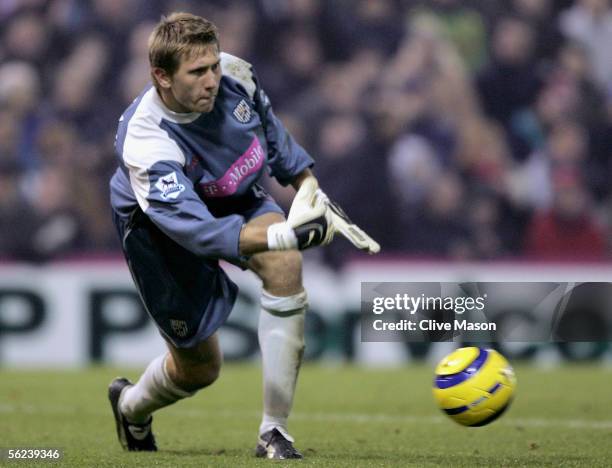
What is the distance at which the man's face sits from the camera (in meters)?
4.70

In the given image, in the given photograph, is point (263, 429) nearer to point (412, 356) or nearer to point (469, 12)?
point (412, 356)

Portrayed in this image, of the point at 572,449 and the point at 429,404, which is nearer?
the point at 572,449

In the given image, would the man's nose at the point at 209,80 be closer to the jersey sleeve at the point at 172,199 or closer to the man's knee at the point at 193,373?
A: the jersey sleeve at the point at 172,199

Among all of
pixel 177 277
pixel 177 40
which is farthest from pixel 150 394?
pixel 177 40

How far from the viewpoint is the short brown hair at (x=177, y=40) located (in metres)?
4.68

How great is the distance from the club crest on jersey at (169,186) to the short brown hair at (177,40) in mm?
431

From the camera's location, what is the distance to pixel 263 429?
499 cm

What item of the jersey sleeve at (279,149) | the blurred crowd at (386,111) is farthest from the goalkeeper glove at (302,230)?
the blurred crowd at (386,111)

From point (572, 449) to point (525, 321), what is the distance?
475 centimetres

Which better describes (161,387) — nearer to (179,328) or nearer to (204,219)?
(179,328)

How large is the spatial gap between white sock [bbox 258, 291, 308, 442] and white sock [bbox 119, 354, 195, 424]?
2.22ft

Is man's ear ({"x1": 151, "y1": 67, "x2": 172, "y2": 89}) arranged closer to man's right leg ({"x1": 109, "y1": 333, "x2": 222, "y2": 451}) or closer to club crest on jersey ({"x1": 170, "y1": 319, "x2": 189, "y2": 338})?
club crest on jersey ({"x1": 170, "y1": 319, "x2": 189, "y2": 338})

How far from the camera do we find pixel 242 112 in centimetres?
519

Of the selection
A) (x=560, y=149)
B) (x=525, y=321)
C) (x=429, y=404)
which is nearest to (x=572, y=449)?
(x=429, y=404)
